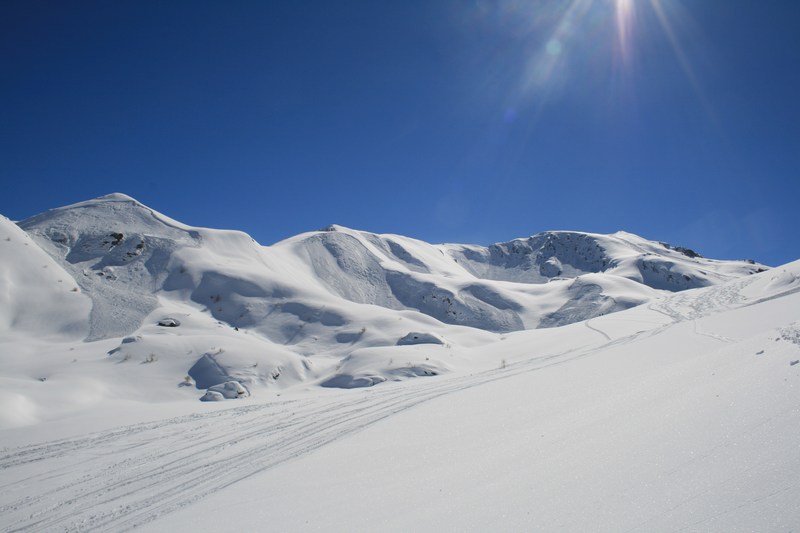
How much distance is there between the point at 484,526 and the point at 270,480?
3710mm

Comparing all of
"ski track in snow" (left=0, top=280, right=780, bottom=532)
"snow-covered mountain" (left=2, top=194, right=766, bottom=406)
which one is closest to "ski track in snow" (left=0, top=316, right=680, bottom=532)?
"ski track in snow" (left=0, top=280, right=780, bottom=532)

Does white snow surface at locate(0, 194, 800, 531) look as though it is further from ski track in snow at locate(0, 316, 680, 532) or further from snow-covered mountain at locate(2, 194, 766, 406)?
snow-covered mountain at locate(2, 194, 766, 406)

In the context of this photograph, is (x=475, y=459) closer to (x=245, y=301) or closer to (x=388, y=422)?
(x=388, y=422)

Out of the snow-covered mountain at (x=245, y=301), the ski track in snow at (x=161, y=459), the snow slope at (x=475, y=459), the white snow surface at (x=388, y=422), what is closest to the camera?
the snow slope at (x=475, y=459)

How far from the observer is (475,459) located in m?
5.27

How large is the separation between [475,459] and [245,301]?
3371cm

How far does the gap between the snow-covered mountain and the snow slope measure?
8186 mm

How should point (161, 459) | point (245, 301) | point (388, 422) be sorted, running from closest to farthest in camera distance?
1. point (161, 459)
2. point (388, 422)
3. point (245, 301)

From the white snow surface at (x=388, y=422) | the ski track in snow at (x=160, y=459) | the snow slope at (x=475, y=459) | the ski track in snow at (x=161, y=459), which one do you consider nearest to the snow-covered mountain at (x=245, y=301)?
the white snow surface at (x=388, y=422)

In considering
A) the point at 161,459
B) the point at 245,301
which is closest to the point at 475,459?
the point at 161,459

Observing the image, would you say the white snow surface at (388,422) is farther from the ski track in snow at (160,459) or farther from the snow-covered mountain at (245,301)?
the snow-covered mountain at (245,301)

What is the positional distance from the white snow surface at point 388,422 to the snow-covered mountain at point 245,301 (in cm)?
23

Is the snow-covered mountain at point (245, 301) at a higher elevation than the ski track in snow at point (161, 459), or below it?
higher

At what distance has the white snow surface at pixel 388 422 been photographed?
3412 mm
